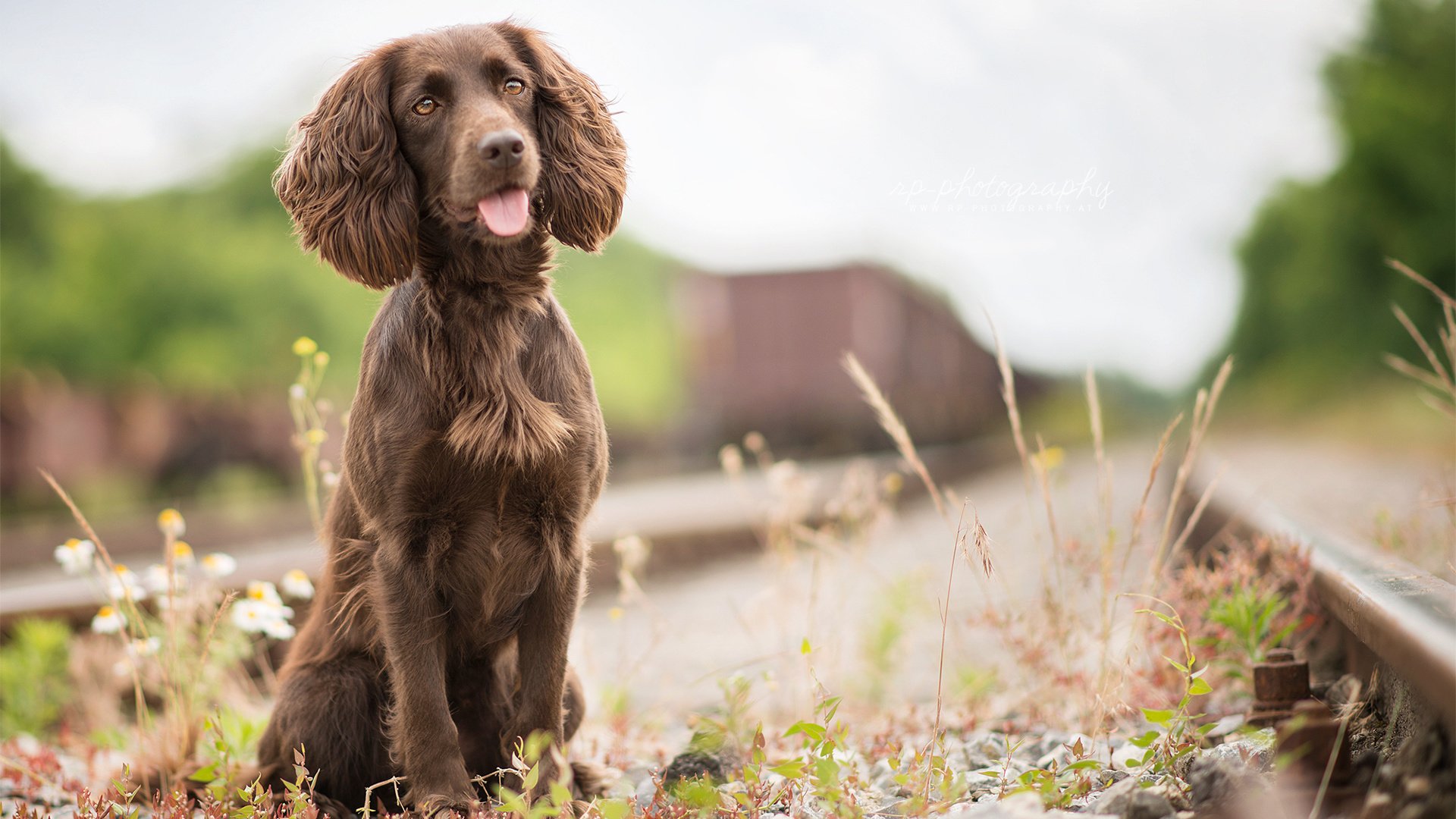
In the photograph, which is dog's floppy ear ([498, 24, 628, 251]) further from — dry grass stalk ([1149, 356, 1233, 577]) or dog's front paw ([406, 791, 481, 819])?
dry grass stalk ([1149, 356, 1233, 577])

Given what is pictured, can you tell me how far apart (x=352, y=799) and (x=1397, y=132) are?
22829mm

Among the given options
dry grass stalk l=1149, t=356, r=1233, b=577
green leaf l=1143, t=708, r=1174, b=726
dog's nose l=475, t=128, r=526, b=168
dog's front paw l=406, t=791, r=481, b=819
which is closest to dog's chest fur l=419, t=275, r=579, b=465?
dog's nose l=475, t=128, r=526, b=168

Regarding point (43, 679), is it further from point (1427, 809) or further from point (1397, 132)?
point (1397, 132)

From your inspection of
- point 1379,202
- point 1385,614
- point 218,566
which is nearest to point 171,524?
point 218,566

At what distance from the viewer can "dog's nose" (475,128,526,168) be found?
2.01 m

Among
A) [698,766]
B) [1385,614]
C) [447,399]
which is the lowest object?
[698,766]

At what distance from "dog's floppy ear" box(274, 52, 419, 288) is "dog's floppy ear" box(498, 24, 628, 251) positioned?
0.97 feet

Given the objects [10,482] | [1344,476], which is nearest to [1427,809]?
[1344,476]

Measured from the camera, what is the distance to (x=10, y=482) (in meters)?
12.6

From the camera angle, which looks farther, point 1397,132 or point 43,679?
point 1397,132

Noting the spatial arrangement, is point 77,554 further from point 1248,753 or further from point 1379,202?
point 1379,202

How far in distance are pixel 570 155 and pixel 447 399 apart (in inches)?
24.4

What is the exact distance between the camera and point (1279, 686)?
198cm

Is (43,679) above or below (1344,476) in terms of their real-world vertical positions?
above
